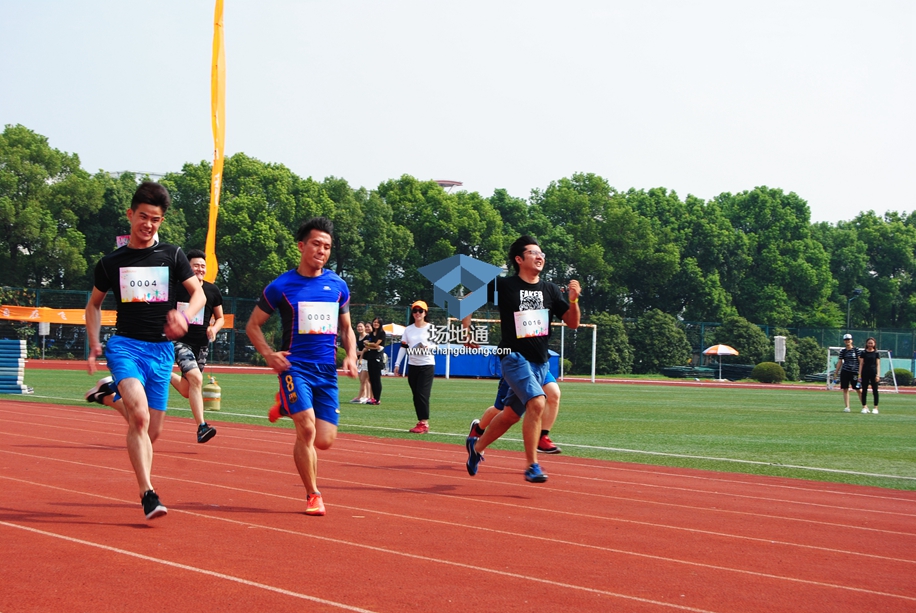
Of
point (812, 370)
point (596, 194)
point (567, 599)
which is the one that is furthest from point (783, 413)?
point (596, 194)

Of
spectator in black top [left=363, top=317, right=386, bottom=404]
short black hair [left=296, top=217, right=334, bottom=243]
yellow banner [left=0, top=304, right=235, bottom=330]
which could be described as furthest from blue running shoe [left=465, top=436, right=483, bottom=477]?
yellow banner [left=0, top=304, right=235, bottom=330]

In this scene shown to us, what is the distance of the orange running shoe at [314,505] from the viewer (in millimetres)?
7090

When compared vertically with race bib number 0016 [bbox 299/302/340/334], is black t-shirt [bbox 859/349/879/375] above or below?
below

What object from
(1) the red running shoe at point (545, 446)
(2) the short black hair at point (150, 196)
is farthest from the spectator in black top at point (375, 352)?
(2) the short black hair at point (150, 196)

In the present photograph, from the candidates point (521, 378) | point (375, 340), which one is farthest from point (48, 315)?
point (521, 378)

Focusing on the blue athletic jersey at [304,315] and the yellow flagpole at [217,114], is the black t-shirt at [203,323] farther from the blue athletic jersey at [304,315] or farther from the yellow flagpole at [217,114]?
the yellow flagpole at [217,114]

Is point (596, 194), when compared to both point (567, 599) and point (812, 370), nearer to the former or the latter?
point (812, 370)

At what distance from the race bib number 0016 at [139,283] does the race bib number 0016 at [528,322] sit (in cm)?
341

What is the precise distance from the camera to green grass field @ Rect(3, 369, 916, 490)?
12359 mm

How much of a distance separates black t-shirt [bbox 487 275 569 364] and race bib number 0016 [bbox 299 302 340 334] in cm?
222

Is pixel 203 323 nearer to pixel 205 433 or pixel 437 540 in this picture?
pixel 205 433

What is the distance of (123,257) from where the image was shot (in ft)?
22.7

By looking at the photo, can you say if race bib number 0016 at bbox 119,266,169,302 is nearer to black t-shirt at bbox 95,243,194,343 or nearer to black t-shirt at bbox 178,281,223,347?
black t-shirt at bbox 95,243,194,343

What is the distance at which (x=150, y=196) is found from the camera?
680 centimetres
